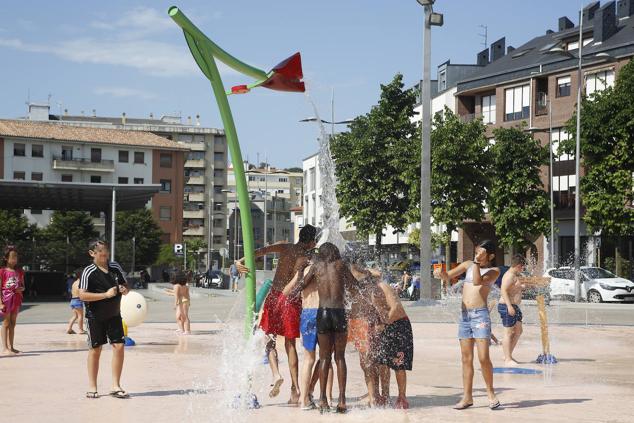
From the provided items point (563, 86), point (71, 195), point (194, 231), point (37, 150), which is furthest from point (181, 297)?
point (194, 231)

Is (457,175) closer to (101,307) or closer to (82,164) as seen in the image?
(101,307)

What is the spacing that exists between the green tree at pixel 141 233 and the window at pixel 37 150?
11.5 metres

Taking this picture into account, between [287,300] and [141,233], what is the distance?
265 feet

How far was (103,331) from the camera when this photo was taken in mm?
9906

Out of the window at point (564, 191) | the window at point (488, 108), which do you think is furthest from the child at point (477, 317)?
the window at point (488, 108)

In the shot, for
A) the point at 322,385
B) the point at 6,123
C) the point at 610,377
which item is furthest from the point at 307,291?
the point at 6,123

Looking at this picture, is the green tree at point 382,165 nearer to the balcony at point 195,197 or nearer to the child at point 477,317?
the child at point 477,317

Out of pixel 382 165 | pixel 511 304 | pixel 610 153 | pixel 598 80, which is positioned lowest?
pixel 511 304

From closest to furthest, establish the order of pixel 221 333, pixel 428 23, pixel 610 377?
pixel 610 377, pixel 221 333, pixel 428 23

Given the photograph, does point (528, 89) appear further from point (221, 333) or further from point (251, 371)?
point (251, 371)

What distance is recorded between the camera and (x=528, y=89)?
56.2 metres

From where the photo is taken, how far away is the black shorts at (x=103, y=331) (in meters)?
9.82

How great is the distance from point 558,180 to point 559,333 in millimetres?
34315

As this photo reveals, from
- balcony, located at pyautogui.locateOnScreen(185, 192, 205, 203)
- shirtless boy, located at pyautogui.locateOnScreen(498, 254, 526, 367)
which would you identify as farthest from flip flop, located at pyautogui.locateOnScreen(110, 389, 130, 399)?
balcony, located at pyautogui.locateOnScreen(185, 192, 205, 203)
